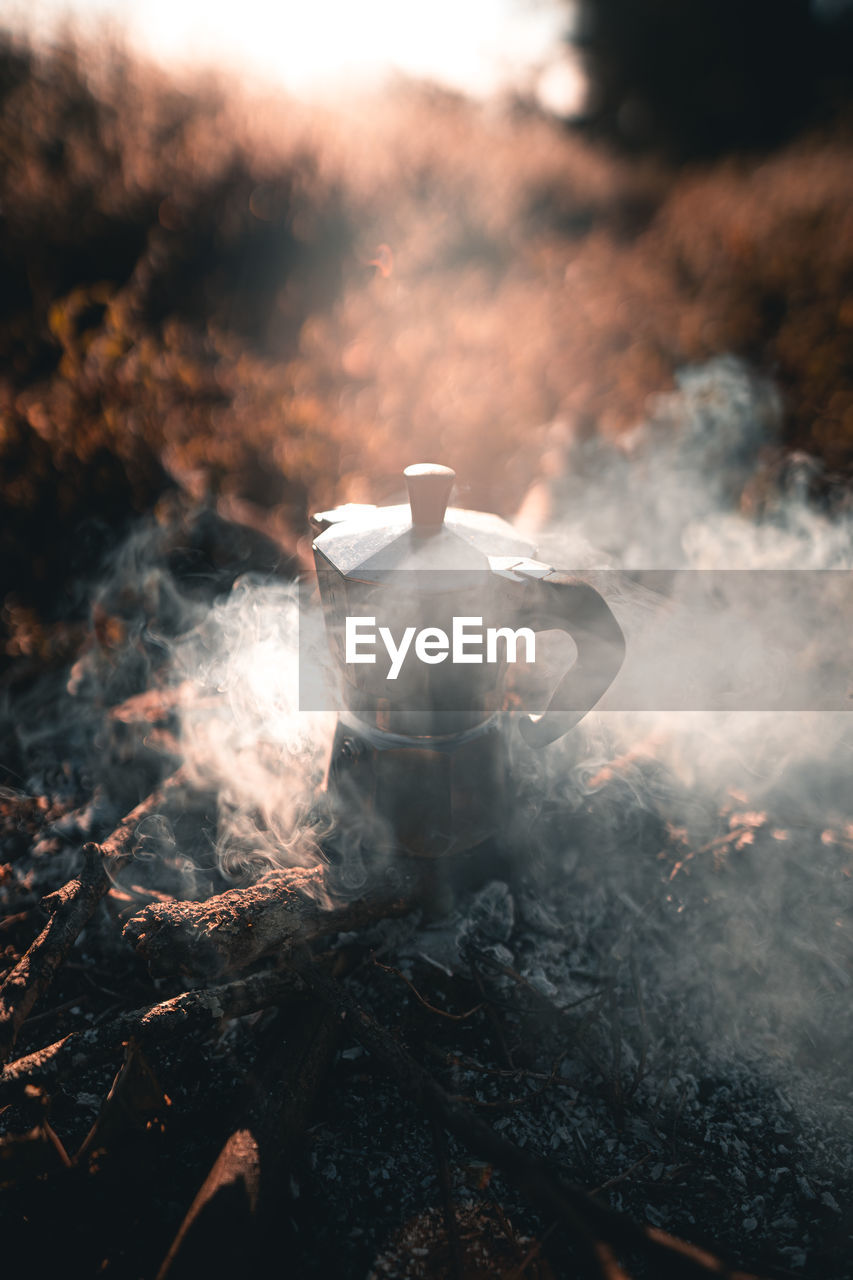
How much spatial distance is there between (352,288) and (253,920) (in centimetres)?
486

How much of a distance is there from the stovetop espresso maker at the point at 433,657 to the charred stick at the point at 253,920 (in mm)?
162

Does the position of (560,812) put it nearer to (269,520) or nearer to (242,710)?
(242,710)

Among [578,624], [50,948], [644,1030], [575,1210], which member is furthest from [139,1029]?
[578,624]

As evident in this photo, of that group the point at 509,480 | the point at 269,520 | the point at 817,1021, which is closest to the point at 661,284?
the point at 509,480

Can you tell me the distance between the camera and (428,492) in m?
1.28

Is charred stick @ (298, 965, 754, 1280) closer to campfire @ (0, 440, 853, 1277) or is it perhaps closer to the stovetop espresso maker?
campfire @ (0, 440, 853, 1277)

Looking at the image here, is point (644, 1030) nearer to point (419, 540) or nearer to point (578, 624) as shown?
point (578, 624)

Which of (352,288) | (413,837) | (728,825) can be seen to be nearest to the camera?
(413,837)

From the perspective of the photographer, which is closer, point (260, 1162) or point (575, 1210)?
point (575, 1210)

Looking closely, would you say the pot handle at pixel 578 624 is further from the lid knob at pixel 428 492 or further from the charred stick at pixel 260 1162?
the charred stick at pixel 260 1162

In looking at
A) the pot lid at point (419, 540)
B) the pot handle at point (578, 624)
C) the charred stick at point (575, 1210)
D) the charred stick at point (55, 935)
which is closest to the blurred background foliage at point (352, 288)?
the charred stick at point (55, 935)

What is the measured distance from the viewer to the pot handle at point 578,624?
1.33m

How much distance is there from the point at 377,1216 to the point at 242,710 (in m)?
1.42

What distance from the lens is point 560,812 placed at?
1842 millimetres
